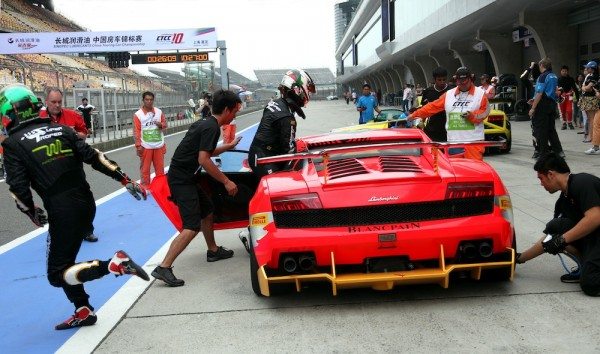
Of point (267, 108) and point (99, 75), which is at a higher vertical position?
point (99, 75)

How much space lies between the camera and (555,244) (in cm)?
430

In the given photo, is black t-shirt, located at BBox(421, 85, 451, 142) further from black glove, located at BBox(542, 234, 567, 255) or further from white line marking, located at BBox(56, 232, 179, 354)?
white line marking, located at BBox(56, 232, 179, 354)

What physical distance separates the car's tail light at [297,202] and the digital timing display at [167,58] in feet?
153

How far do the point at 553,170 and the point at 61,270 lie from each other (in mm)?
3369

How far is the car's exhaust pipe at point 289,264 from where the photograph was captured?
4.07 metres

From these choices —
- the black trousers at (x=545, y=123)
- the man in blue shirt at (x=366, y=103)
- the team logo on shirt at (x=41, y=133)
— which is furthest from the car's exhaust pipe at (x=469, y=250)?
the man in blue shirt at (x=366, y=103)

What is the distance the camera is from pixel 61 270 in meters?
4.07

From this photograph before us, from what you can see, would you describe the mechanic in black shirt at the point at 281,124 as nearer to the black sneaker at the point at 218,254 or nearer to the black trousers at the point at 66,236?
the black sneaker at the point at 218,254

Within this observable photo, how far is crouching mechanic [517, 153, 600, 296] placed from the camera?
414cm

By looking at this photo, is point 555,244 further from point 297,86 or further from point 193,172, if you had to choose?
point 193,172

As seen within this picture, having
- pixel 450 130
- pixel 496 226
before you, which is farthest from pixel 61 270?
pixel 450 130

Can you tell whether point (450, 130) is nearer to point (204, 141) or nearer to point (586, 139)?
point (204, 141)

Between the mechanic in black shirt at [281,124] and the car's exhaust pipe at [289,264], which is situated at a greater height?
the mechanic in black shirt at [281,124]

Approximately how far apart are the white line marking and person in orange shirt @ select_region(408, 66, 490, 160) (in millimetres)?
3521
